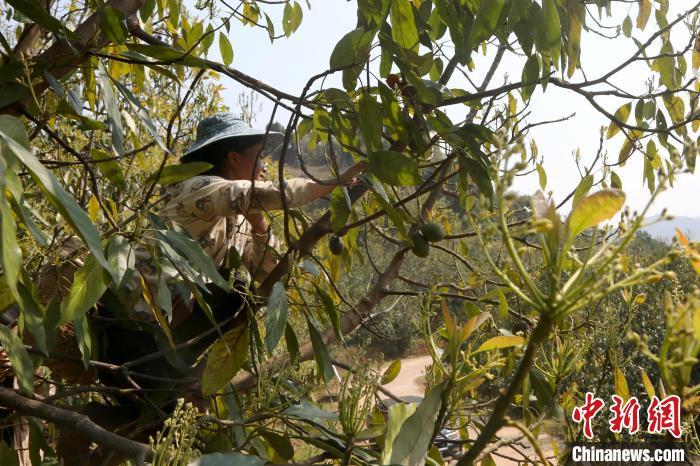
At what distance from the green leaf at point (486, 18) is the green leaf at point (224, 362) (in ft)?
1.61

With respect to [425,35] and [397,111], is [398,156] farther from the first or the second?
[425,35]

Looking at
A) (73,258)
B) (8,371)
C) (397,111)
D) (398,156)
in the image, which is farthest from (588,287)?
(8,371)

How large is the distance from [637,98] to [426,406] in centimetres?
87

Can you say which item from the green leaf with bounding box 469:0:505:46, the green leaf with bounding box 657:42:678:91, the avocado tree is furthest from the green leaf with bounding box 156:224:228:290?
the green leaf with bounding box 657:42:678:91

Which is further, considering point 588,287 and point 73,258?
point 73,258

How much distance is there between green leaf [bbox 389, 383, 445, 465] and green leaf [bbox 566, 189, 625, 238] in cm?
18

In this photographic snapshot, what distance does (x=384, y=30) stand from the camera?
0.83 m

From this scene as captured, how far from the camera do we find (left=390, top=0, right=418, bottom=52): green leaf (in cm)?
78

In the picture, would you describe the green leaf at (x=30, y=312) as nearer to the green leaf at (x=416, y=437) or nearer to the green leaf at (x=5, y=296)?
the green leaf at (x=5, y=296)

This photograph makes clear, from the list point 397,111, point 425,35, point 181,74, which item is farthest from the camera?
point 181,74

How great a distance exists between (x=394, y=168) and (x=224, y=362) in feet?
1.16

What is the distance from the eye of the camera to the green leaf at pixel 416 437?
0.45 metres

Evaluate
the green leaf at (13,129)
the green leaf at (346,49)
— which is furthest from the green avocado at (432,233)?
the green leaf at (13,129)

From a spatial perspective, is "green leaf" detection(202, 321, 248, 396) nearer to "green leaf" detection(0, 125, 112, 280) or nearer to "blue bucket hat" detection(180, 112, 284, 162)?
"green leaf" detection(0, 125, 112, 280)
